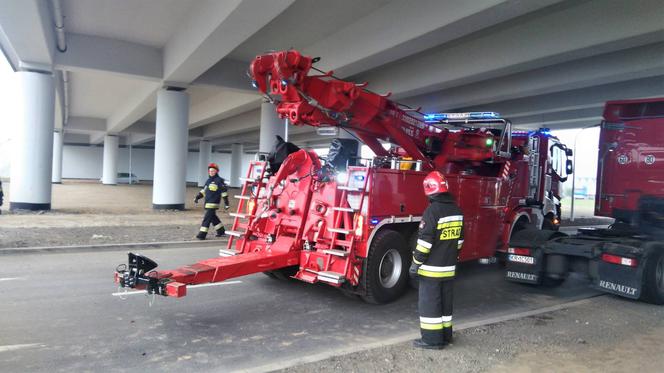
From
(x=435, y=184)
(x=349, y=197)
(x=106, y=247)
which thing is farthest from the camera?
(x=106, y=247)

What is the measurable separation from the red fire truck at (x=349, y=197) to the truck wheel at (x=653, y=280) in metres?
2.24

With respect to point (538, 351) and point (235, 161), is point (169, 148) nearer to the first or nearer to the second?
point (538, 351)

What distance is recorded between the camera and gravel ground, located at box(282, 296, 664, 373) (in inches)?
170

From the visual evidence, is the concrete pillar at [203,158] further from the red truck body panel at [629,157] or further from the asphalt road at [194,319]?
the red truck body panel at [629,157]

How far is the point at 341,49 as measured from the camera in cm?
1403

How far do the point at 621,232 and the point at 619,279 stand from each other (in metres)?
1.50

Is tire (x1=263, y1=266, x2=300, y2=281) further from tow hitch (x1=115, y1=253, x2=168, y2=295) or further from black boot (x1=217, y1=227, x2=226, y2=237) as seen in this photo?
black boot (x1=217, y1=227, x2=226, y2=237)

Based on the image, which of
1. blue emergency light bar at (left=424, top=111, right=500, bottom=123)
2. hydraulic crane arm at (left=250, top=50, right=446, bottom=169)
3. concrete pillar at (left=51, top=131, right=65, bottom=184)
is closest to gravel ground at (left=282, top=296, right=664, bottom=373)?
hydraulic crane arm at (left=250, top=50, right=446, bottom=169)

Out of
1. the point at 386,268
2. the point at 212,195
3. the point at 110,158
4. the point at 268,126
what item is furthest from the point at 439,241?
the point at 110,158

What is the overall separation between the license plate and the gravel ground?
1389 mm

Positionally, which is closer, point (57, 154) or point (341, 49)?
point (341, 49)

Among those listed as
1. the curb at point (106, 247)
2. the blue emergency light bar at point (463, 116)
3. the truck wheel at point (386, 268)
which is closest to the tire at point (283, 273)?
the truck wheel at point (386, 268)

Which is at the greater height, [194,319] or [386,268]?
[386,268]

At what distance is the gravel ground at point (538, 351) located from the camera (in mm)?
4324
